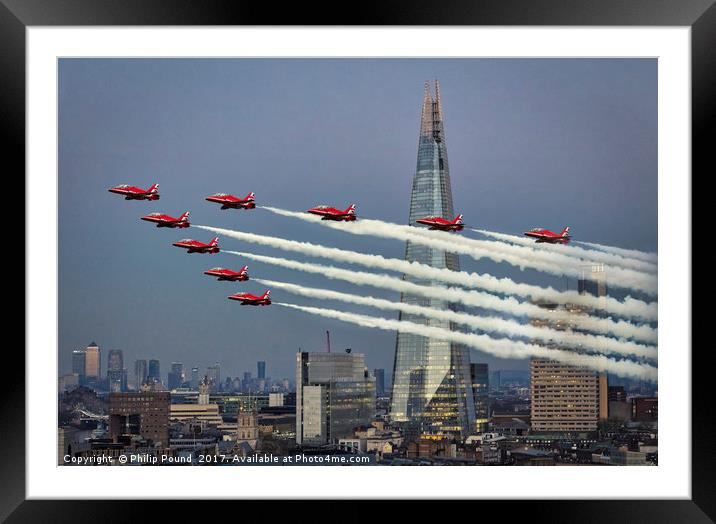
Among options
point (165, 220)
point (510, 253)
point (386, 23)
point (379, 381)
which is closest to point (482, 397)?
point (379, 381)

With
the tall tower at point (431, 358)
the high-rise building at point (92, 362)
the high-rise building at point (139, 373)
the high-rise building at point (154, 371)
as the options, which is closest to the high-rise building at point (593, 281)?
the tall tower at point (431, 358)

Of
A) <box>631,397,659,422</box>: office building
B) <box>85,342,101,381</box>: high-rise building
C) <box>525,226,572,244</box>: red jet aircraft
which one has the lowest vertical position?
<box>631,397,659,422</box>: office building

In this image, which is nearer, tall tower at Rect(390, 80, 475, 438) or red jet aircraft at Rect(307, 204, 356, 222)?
red jet aircraft at Rect(307, 204, 356, 222)

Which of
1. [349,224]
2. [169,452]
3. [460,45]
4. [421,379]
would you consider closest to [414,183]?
[421,379]

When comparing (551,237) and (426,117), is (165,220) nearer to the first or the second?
(551,237)

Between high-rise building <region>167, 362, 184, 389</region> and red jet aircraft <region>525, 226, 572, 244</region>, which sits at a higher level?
red jet aircraft <region>525, 226, 572, 244</region>

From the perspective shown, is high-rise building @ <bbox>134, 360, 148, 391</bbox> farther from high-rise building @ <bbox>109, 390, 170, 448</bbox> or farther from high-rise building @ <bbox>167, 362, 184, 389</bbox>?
high-rise building @ <bbox>167, 362, 184, 389</bbox>

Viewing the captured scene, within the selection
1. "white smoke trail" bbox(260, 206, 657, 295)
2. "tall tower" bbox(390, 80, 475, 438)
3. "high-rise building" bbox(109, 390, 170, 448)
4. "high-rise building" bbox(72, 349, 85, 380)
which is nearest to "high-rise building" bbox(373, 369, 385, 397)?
"tall tower" bbox(390, 80, 475, 438)
